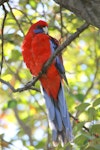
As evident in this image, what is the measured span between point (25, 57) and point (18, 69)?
1566 millimetres

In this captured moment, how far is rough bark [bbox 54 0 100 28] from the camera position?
70.1 inches

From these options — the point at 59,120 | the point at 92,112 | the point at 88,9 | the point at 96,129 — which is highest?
the point at 59,120

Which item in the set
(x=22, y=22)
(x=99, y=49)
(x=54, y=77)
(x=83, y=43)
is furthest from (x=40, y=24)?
(x=83, y=43)

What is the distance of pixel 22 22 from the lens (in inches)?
165

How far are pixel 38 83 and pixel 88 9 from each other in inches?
77.9

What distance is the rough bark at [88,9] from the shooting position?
1.78 meters

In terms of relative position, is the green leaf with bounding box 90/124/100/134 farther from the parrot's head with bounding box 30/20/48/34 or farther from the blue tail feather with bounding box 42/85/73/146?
the parrot's head with bounding box 30/20/48/34

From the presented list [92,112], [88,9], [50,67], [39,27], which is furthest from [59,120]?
[88,9]

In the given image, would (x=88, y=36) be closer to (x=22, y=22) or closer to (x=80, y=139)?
(x=22, y=22)

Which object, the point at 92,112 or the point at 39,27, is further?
the point at 39,27

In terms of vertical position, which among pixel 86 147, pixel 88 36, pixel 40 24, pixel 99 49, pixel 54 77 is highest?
pixel 88 36

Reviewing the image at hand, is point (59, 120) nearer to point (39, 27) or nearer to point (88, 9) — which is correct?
point (39, 27)

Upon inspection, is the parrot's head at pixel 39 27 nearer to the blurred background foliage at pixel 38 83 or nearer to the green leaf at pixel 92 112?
the blurred background foliage at pixel 38 83

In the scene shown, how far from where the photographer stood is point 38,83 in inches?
147
